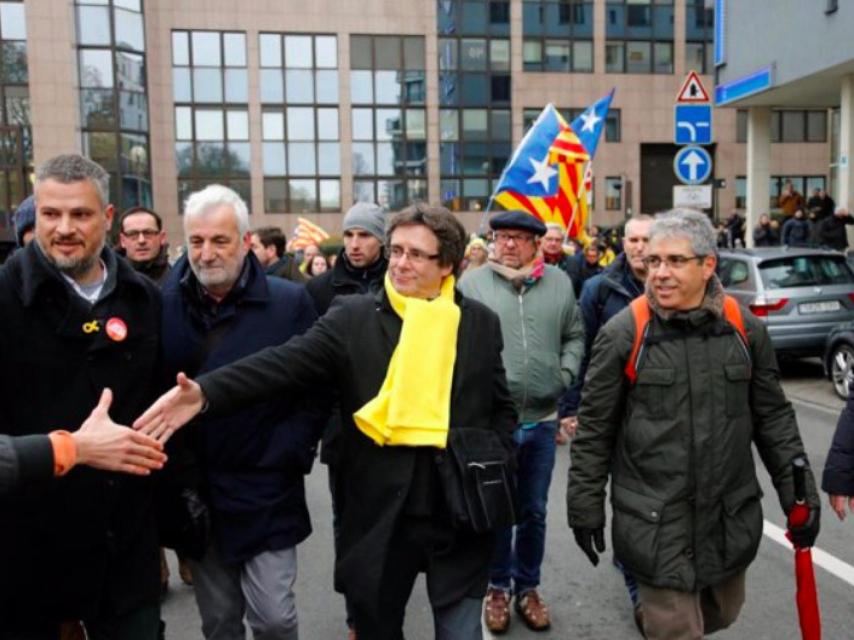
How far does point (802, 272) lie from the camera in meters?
11.3

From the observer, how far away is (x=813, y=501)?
10.7ft

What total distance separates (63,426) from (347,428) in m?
0.95

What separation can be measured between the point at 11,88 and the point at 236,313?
33.1 meters

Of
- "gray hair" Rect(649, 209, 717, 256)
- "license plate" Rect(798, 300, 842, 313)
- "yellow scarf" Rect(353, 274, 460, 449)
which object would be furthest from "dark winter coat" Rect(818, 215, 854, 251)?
"yellow scarf" Rect(353, 274, 460, 449)

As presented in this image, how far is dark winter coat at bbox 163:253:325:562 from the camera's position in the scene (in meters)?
3.13

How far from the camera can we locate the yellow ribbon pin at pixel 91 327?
2.73 m

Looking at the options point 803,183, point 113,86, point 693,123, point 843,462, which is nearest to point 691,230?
point 843,462

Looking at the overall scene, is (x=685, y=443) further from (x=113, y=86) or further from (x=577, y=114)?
(x=577, y=114)

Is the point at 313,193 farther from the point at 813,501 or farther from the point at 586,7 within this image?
the point at 813,501

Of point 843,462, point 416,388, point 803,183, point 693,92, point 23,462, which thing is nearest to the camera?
point 23,462

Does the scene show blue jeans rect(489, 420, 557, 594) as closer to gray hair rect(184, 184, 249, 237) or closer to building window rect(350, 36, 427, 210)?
gray hair rect(184, 184, 249, 237)

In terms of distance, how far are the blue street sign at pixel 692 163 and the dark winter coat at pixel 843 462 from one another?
26.9ft

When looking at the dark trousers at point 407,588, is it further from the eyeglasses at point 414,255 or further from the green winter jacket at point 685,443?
the eyeglasses at point 414,255

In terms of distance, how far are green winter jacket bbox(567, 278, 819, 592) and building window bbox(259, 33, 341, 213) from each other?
36.3 m
